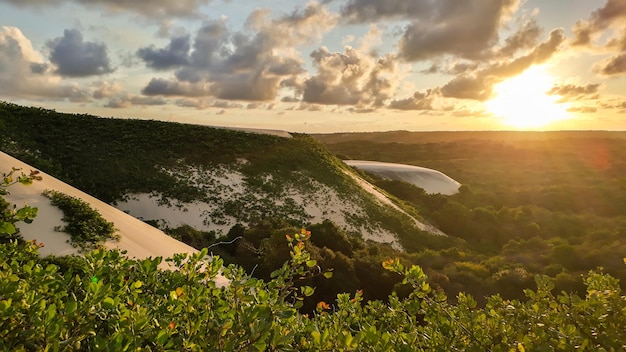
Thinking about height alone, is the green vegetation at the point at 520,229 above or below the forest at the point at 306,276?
below

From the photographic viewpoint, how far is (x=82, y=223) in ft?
53.4

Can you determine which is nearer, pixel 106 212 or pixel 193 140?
pixel 106 212

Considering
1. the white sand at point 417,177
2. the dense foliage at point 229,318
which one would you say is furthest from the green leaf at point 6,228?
the white sand at point 417,177

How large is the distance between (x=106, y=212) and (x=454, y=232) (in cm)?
3422

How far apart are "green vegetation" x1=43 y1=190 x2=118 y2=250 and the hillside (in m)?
13.3

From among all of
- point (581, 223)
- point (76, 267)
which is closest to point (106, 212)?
point (76, 267)

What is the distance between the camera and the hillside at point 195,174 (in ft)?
111

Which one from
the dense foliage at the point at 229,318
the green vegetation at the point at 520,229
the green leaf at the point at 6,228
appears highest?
the green leaf at the point at 6,228

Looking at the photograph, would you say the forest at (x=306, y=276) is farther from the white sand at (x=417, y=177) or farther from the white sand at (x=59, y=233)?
the white sand at (x=417, y=177)

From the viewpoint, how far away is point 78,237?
51.2 ft

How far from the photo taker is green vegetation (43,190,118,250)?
1566cm

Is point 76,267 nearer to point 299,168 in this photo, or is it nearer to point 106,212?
point 106,212

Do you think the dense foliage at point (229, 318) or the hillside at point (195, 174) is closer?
the dense foliage at point (229, 318)

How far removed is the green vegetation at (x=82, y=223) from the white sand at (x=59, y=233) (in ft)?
0.85
